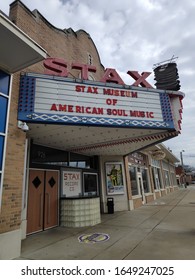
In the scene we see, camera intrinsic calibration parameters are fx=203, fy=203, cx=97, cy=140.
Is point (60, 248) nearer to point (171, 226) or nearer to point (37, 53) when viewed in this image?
point (171, 226)

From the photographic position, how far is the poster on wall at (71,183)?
10805 mm

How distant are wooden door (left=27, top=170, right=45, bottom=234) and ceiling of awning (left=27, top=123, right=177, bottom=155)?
1651mm

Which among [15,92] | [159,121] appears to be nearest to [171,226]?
[159,121]

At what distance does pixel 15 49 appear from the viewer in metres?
5.48

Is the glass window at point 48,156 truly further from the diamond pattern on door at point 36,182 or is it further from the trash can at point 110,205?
the trash can at point 110,205

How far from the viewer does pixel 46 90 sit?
7.11m

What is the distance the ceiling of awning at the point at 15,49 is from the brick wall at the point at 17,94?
26.7 inches

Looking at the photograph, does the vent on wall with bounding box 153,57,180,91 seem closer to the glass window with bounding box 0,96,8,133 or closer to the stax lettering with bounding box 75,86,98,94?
the stax lettering with bounding box 75,86,98,94

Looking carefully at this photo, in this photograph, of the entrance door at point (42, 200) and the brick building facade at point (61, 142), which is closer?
the brick building facade at point (61, 142)

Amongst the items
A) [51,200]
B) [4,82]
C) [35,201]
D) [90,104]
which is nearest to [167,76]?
[90,104]

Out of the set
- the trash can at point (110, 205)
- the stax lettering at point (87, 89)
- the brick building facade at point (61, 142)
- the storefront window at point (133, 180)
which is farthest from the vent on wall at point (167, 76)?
the storefront window at point (133, 180)

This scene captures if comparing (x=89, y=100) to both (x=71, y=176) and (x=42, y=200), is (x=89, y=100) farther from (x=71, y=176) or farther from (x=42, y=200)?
(x=71, y=176)

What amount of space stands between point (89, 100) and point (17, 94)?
2.53 meters
